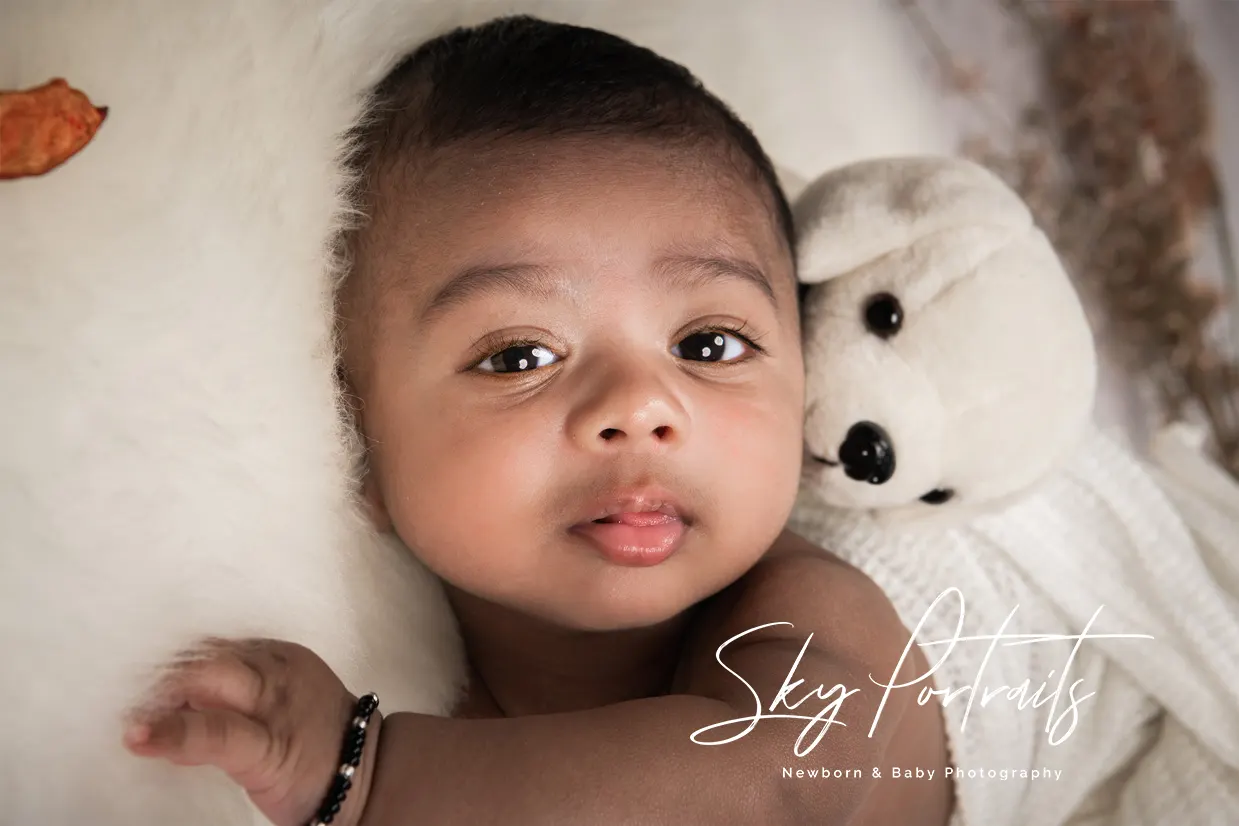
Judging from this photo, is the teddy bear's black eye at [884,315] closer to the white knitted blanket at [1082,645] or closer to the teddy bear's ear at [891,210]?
the teddy bear's ear at [891,210]

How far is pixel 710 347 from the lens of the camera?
97 centimetres

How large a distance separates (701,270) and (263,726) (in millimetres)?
529

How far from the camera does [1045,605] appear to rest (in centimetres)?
122

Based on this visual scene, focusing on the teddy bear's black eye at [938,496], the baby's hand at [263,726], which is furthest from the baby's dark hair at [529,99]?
the baby's hand at [263,726]

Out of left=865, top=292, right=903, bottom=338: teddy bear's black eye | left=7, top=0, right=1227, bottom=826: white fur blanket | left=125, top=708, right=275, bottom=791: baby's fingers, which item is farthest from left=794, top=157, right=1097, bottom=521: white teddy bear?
left=125, top=708, right=275, bottom=791: baby's fingers

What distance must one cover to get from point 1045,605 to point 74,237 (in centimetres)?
108

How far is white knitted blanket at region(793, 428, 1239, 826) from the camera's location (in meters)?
1.13

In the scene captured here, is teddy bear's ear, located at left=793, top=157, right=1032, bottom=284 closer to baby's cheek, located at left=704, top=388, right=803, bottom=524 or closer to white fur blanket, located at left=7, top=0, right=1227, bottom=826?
baby's cheek, located at left=704, top=388, right=803, bottom=524

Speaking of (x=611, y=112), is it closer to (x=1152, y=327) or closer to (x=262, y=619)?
(x=262, y=619)

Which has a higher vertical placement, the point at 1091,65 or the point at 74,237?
the point at 1091,65

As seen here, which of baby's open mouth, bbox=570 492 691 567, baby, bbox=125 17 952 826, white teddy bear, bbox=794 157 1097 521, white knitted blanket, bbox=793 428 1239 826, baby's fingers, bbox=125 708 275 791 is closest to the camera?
baby's fingers, bbox=125 708 275 791

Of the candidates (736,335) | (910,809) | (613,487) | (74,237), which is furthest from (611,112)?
(910,809)

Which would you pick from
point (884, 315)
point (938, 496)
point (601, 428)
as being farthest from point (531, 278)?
point (938, 496)

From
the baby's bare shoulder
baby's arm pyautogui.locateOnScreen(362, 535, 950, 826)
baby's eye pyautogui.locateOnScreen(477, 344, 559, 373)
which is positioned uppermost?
baby's eye pyautogui.locateOnScreen(477, 344, 559, 373)
